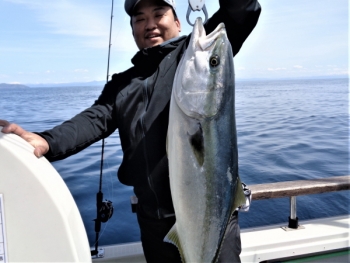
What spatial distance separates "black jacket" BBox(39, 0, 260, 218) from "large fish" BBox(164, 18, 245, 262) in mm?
338

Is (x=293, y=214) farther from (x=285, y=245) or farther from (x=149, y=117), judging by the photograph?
(x=149, y=117)

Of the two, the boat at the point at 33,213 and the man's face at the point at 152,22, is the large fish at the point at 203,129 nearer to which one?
the boat at the point at 33,213

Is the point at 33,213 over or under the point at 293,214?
over

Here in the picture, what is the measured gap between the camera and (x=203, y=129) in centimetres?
162

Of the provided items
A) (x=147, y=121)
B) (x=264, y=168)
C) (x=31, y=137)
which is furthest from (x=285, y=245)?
(x=264, y=168)

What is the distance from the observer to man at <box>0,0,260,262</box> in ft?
6.40

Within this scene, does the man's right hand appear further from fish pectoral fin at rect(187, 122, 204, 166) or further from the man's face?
A: the man's face

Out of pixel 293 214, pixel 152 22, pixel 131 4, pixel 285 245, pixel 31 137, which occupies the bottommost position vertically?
pixel 285 245

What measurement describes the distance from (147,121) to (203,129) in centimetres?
52

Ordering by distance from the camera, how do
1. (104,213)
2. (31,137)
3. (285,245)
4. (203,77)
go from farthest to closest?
1. (285,245)
2. (104,213)
3. (31,137)
4. (203,77)

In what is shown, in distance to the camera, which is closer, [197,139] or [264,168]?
[197,139]

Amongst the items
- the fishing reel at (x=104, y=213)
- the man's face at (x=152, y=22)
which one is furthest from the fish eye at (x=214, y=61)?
the fishing reel at (x=104, y=213)

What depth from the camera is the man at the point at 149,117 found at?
1951 mm

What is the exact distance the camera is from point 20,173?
1402 millimetres
